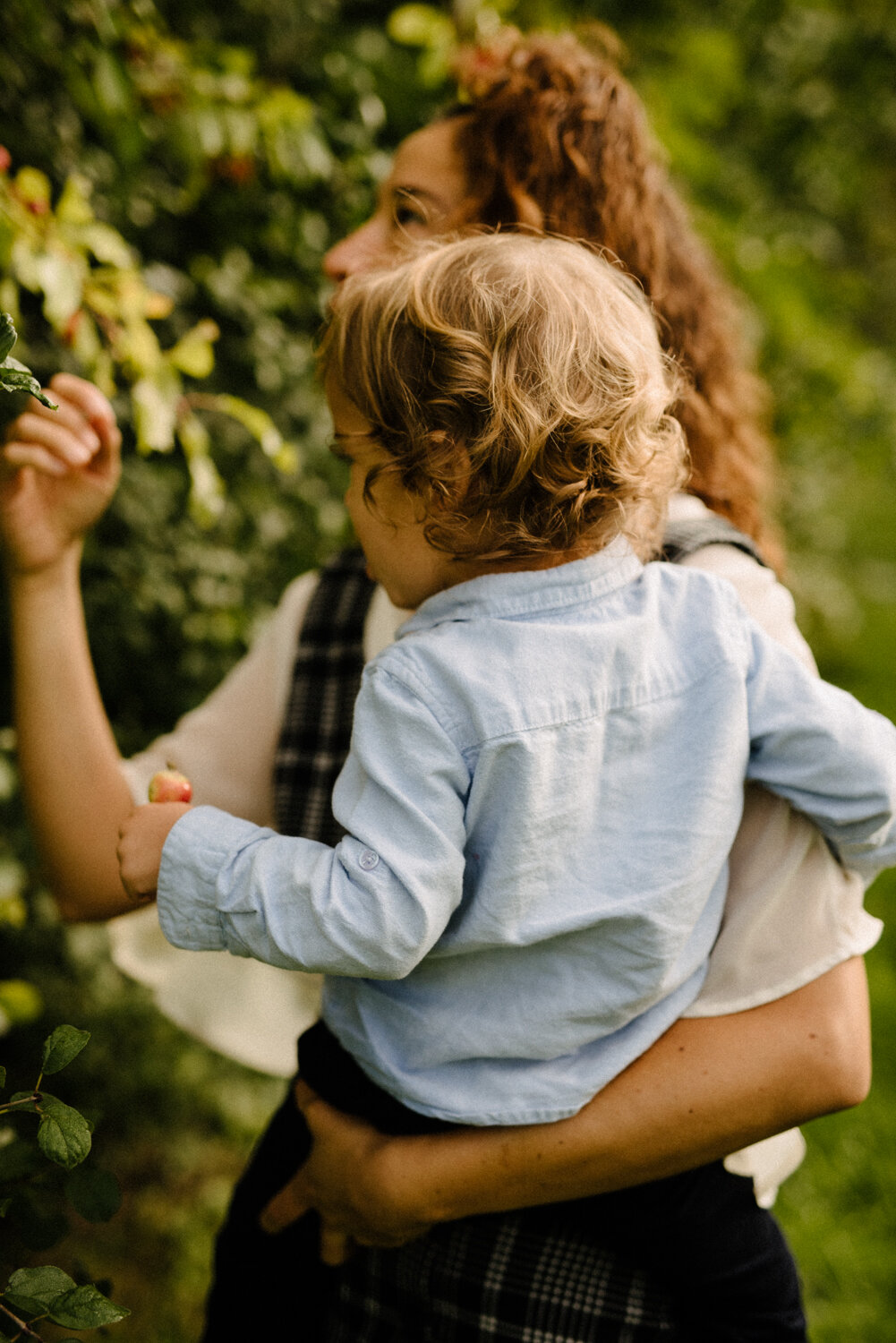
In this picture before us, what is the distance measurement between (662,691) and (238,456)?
4.95 ft

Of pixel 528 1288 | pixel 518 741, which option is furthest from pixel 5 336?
pixel 528 1288

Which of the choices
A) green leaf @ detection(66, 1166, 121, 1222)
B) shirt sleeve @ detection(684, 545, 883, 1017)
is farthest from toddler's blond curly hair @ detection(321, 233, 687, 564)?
green leaf @ detection(66, 1166, 121, 1222)

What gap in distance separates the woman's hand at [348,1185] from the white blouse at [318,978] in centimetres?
29

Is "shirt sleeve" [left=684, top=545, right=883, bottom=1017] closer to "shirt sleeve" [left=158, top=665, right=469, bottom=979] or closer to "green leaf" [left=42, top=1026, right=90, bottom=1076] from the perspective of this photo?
"shirt sleeve" [left=158, top=665, right=469, bottom=979]

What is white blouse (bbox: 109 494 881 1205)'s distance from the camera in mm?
1144

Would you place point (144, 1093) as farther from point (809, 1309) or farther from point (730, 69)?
point (730, 69)

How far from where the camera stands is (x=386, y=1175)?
3.75 feet

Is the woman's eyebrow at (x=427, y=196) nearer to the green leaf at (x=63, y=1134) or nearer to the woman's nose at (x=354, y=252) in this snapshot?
the woman's nose at (x=354, y=252)

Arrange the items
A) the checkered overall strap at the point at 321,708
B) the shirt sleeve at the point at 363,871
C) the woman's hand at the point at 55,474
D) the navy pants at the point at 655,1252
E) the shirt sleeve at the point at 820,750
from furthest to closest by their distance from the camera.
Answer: the checkered overall strap at the point at 321,708 < the woman's hand at the point at 55,474 < the navy pants at the point at 655,1252 < the shirt sleeve at the point at 820,750 < the shirt sleeve at the point at 363,871

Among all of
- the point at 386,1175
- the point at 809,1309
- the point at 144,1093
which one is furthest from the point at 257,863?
the point at 809,1309

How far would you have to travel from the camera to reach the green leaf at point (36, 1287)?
2.67ft

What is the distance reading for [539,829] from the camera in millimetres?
1007

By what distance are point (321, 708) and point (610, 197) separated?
831mm

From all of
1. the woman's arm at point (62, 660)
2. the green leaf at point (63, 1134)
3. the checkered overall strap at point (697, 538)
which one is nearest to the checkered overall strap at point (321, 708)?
the woman's arm at point (62, 660)
